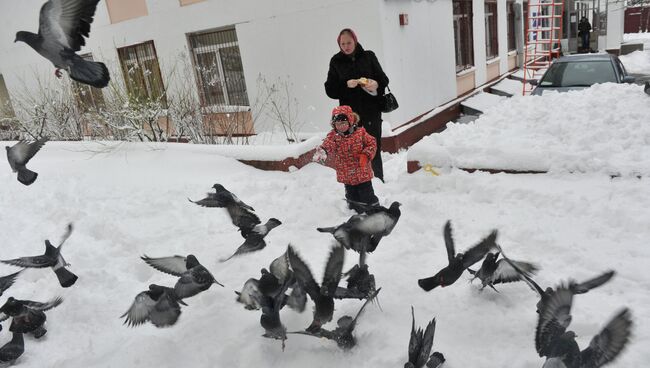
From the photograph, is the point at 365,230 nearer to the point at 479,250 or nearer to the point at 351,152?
the point at 479,250

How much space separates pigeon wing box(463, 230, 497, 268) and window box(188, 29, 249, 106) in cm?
778

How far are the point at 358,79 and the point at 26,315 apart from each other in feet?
11.0

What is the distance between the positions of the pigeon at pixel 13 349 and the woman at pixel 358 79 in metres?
3.32

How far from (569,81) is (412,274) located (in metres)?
7.04

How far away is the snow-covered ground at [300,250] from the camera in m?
2.52

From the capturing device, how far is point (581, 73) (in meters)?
8.49

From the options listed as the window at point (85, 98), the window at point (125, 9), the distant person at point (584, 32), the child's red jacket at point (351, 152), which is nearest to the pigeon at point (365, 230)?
the child's red jacket at point (351, 152)

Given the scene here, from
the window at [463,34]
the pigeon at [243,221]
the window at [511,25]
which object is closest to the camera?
the pigeon at [243,221]

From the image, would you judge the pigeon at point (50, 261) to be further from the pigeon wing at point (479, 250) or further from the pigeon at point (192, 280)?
the pigeon wing at point (479, 250)

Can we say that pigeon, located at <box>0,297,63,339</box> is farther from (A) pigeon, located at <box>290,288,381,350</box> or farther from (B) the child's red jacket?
(B) the child's red jacket

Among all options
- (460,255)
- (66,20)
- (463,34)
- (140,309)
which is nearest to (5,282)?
(140,309)

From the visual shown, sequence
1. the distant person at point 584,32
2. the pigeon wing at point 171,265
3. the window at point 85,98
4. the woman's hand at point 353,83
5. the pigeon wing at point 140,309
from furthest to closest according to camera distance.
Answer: the distant person at point 584,32 < the window at point 85,98 < the woman's hand at point 353,83 < the pigeon wing at point 171,265 < the pigeon wing at point 140,309

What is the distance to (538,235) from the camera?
3424mm

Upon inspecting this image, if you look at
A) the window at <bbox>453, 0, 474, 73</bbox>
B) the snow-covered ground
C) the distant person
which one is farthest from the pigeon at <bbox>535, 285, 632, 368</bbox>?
the distant person
